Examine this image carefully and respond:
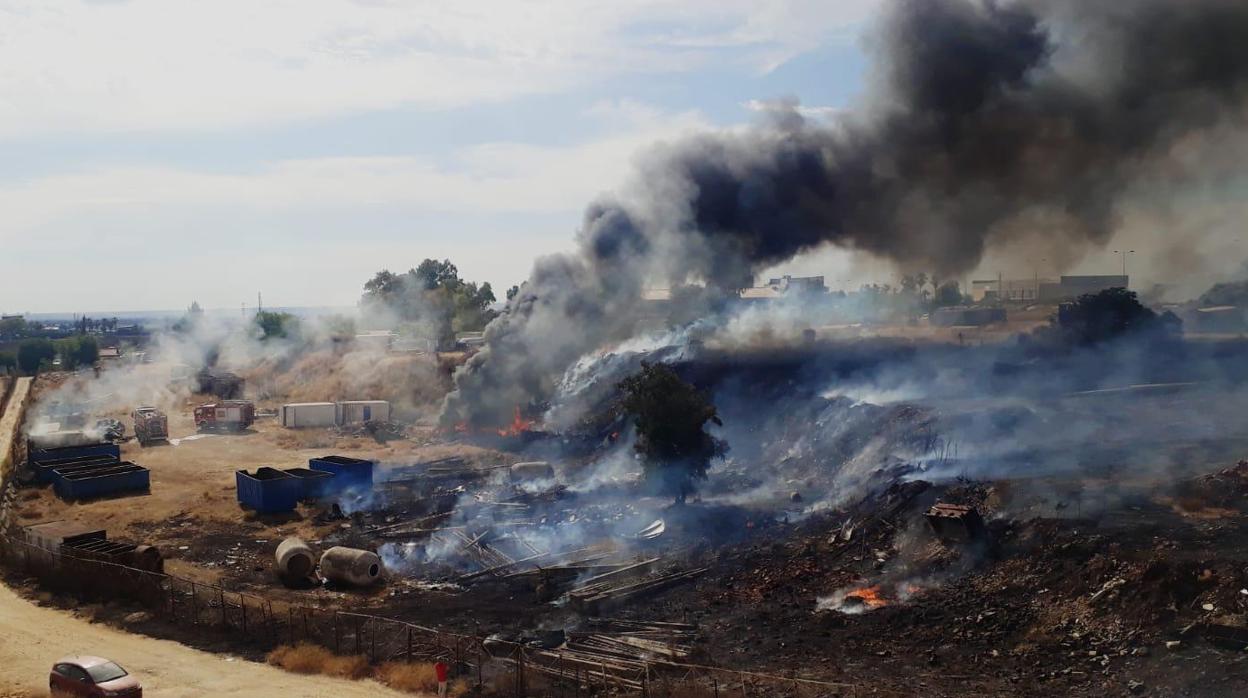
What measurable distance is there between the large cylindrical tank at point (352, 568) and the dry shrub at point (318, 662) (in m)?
5.90

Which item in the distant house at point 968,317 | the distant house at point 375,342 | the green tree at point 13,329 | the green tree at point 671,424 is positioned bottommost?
the green tree at point 671,424

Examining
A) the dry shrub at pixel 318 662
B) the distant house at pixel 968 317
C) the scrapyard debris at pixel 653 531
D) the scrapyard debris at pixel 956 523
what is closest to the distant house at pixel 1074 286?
the distant house at pixel 968 317

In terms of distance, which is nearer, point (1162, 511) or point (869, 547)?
point (1162, 511)

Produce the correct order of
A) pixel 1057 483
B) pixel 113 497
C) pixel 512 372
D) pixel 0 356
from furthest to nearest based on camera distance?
pixel 0 356
pixel 512 372
pixel 113 497
pixel 1057 483

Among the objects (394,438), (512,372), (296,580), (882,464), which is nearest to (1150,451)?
(882,464)

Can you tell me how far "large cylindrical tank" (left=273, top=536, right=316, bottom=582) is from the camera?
2844 centimetres

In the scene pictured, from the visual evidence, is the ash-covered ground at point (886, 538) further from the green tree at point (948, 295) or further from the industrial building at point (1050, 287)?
the green tree at point (948, 295)

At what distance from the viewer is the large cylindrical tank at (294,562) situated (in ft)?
93.3

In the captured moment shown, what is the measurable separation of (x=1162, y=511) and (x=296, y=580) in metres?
26.8

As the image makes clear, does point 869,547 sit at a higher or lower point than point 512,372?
lower

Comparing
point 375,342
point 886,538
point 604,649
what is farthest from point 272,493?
point 375,342

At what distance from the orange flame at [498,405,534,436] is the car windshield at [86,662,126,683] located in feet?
118

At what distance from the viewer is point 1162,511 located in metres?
26.4

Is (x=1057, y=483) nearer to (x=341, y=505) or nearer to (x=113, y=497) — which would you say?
(x=341, y=505)
